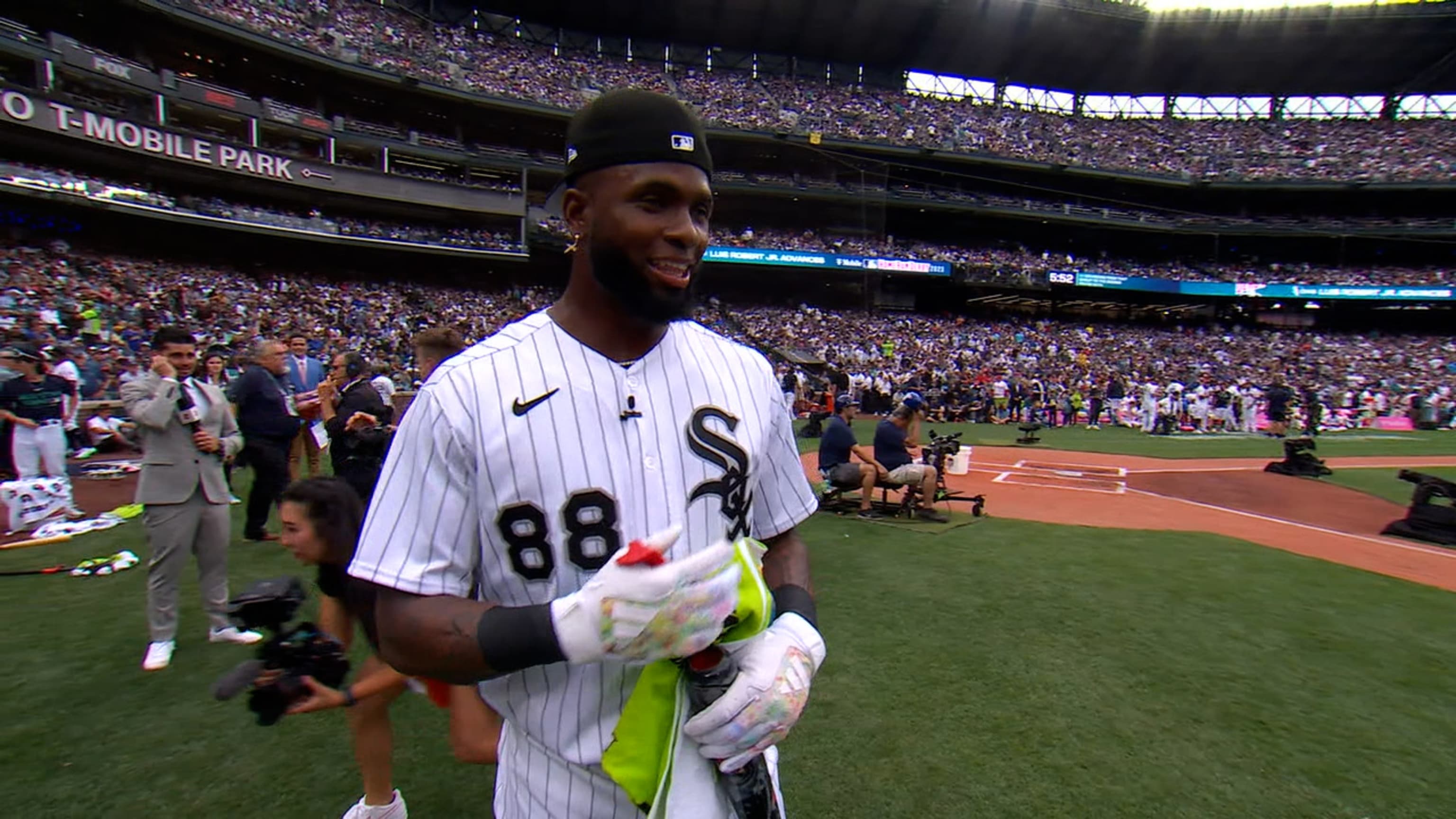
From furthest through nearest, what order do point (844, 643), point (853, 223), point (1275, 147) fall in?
1. point (1275, 147)
2. point (853, 223)
3. point (844, 643)

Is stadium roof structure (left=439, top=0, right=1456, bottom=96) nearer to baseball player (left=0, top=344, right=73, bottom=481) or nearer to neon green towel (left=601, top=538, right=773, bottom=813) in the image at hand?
baseball player (left=0, top=344, right=73, bottom=481)

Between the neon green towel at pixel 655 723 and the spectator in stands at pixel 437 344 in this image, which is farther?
the spectator in stands at pixel 437 344

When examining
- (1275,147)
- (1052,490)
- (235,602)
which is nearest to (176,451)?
(235,602)

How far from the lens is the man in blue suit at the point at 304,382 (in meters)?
7.88

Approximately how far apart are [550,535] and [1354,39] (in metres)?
54.1

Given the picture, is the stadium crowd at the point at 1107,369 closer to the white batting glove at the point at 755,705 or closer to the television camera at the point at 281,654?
the television camera at the point at 281,654

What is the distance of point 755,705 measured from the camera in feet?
4.12

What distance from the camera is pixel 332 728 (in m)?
3.78

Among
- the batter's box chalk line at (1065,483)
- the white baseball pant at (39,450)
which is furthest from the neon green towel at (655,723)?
the batter's box chalk line at (1065,483)

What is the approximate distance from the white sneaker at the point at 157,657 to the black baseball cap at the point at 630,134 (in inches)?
182

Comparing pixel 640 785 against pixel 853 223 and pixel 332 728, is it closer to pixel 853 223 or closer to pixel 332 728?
pixel 332 728

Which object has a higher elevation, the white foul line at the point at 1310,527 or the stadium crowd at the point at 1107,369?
the stadium crowd at the point at 1107,369

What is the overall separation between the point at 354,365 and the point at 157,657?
9.77ft

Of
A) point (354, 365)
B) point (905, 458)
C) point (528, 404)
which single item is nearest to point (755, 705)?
point (528, 404)
